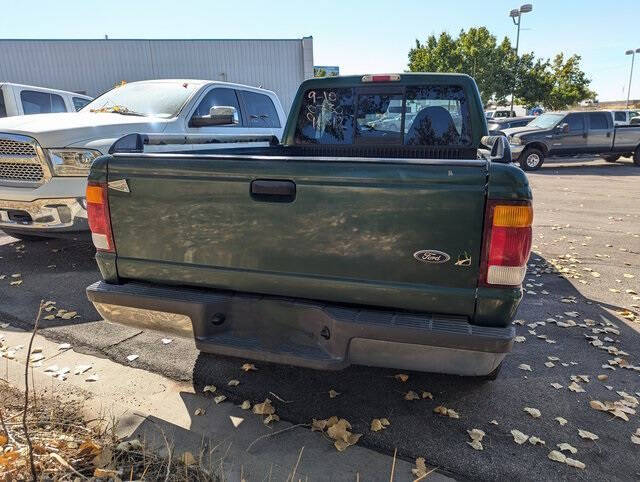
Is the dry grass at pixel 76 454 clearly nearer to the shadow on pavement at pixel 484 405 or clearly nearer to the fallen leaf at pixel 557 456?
the shadow on pavement at pixel 484 405

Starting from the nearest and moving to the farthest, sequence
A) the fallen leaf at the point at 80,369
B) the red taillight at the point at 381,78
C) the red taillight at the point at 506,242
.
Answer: the red taillight at the point at 506,242 → the fallen leaf at the point at 80,369 → the red taillight at the point at 381,78

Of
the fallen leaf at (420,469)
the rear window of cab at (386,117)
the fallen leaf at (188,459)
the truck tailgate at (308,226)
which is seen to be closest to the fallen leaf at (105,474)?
the fallen leaf at (188,459)

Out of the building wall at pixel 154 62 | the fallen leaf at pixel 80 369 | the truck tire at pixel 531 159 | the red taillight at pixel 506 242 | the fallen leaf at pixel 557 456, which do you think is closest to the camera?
the red taillight at pixel 506 242

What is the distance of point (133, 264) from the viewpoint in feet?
8.65

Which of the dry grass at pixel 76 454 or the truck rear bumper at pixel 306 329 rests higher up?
the truck rear bumper at pixel 306 329

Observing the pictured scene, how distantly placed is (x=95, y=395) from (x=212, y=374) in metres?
0.73

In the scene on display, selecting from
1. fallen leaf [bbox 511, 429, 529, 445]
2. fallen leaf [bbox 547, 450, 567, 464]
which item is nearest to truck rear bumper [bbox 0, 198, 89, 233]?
fallen leaf [bbox 511, 429, 529, 445]

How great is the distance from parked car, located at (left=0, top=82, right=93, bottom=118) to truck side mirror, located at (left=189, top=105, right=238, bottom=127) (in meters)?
5.40

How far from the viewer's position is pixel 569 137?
15844mm

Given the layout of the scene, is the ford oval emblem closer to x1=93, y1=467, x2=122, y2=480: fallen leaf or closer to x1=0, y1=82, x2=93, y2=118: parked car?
x1=93, y1=467, x2=122, y2=480: fallen leaf

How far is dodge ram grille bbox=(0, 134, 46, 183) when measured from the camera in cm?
458

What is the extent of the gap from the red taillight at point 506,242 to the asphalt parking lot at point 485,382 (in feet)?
3.33

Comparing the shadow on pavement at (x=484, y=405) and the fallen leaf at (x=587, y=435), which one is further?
the fallen leaf at (x=587, y=435)

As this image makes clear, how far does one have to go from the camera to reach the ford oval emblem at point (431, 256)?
210 cm
